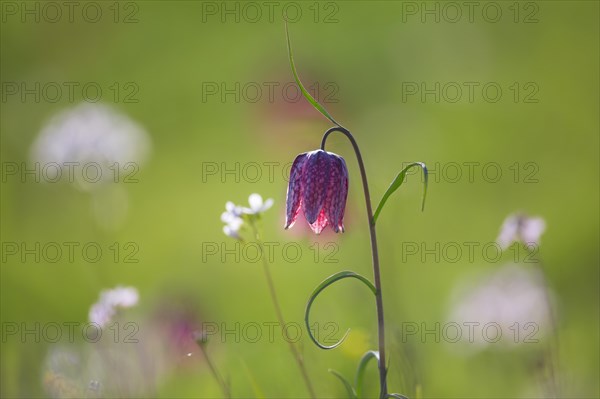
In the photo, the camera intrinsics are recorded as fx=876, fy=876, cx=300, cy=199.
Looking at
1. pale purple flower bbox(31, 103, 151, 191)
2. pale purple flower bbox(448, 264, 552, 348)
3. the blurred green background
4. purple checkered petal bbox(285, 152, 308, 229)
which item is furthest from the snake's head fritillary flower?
pale purple flower bbox(31, 103, 151, 191)

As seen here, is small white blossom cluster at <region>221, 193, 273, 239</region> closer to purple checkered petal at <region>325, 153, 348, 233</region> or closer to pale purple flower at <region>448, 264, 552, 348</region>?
purple checkered petal at <region>325, 153, 348, 233</region>

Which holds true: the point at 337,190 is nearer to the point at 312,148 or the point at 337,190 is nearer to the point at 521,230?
the point at 521,230

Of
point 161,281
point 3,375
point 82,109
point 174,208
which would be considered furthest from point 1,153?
point 3,375

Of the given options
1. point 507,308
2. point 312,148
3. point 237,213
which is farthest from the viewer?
point 312,148

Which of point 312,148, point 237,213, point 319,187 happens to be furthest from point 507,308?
point 312,148

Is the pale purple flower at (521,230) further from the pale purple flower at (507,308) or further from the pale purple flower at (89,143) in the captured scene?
the pale purple flower at (89,143)

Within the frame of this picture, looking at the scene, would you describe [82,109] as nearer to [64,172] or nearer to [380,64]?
[64,172]

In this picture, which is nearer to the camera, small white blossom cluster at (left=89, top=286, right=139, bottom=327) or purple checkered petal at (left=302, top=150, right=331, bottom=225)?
purple checkered petal at (left=302, top=150, right=331, bottom=225)
